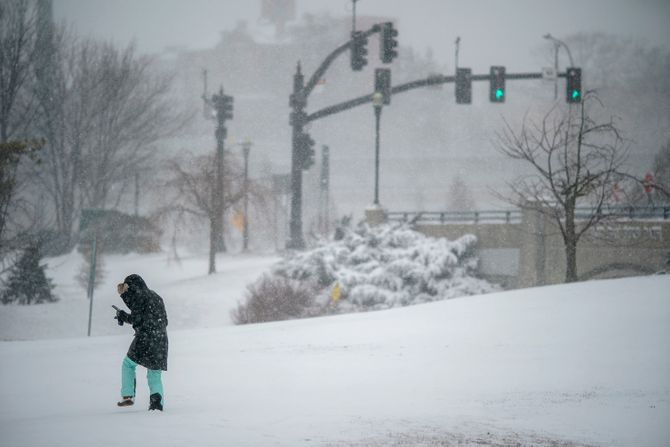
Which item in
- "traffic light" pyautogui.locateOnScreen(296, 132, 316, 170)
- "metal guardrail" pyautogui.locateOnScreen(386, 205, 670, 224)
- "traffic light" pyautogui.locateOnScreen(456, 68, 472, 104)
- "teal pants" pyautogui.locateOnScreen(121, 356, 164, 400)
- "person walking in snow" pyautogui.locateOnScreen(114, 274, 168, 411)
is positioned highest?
"traffic light" pyautogui.locateOnScreen(456, 68, 472, 104)

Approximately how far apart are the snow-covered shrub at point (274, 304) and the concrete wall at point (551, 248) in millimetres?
7194

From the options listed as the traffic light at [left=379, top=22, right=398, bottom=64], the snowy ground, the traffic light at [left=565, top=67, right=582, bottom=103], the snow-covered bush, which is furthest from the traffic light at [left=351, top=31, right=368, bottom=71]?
the snowy ground

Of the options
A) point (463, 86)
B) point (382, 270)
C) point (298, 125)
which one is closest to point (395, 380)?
point (382, 270)

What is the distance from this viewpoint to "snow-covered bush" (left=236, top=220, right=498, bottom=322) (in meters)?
25.4

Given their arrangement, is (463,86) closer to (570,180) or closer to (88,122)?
(570,180)

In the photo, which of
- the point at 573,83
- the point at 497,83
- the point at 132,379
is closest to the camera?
the point at 132,379

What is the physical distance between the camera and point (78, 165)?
47281 millimetres

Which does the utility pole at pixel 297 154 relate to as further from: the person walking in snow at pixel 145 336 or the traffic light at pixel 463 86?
the person walking in snow at pixel 145 336

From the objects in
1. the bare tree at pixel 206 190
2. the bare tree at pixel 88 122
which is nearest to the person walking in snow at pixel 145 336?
the bare tree at pixel 206 190

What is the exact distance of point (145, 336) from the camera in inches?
335

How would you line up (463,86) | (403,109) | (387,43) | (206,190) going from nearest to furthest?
(387,43) < (463,86) < (206,190) < (403,109)

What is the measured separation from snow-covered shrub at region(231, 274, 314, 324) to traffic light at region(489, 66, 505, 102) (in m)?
8.80

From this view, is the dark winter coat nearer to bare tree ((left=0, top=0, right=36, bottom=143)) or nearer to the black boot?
the black boot

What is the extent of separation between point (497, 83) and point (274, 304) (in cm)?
1011
